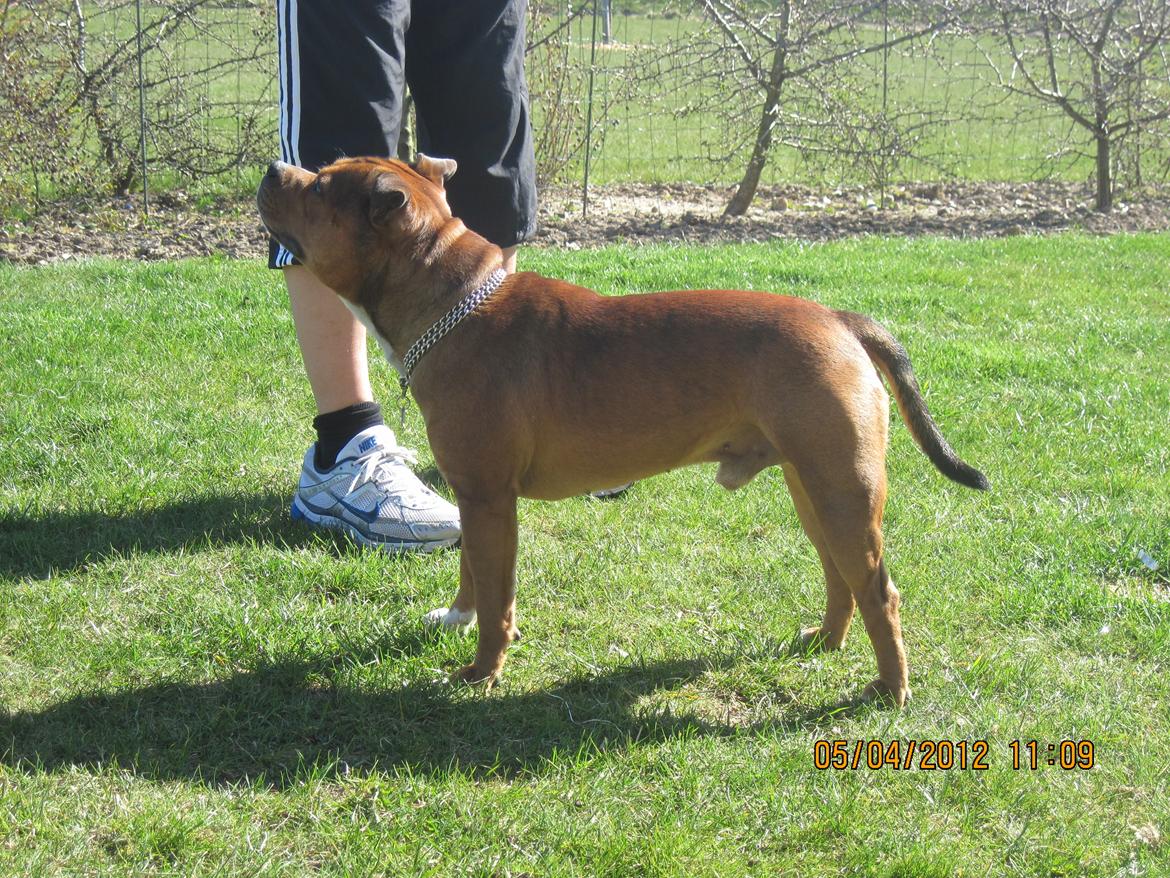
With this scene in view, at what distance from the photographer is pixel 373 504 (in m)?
4.33

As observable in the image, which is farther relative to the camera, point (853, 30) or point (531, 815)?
point (853, 30)

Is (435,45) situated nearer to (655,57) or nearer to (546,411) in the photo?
(546,411)

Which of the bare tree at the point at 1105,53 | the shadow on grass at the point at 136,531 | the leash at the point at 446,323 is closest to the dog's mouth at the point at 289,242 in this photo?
the leash at the point at 446,323

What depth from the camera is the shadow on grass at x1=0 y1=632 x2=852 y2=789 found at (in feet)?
10.0

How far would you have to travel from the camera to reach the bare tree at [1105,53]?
1141 cm

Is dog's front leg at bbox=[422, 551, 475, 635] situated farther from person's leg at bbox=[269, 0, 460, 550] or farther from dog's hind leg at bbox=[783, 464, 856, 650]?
dog's hind leg at bbox=[783, 464, 856, 650]

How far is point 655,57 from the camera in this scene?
11156mm

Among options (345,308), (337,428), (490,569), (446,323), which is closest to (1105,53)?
(345,308)

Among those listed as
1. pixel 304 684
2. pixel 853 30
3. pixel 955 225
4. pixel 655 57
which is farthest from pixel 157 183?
pixel 304 684

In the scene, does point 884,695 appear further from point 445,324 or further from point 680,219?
point 680,219

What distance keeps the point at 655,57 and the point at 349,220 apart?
8506mm

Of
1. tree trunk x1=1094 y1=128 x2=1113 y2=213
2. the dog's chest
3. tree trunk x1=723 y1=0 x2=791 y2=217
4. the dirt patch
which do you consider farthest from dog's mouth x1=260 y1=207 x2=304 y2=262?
tree trunk x1=1094 y1=128 x2=1113 y2=213
